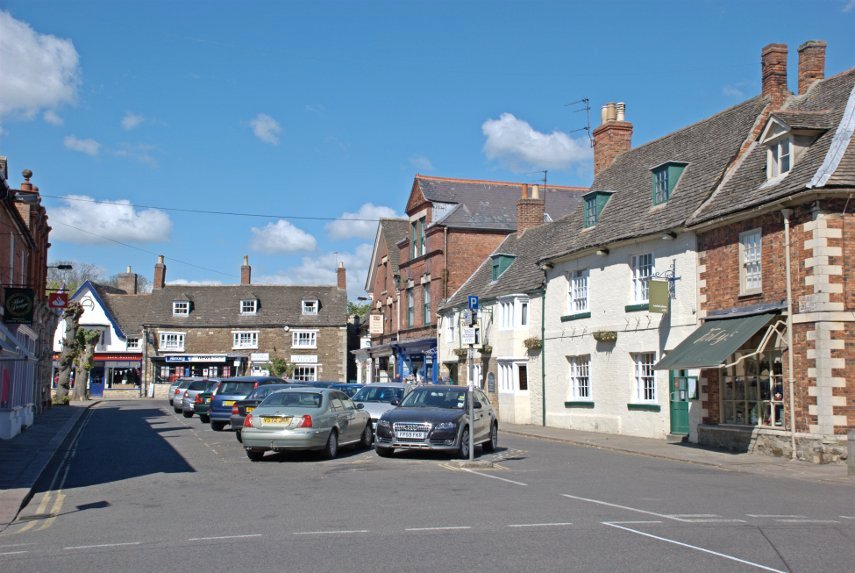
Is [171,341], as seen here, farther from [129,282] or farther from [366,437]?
[366,437]

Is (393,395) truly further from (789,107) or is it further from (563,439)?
(789,107)

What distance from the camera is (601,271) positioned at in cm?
2780

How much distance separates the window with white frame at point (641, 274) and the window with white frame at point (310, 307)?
46.4m

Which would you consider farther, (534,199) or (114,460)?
(534,199)

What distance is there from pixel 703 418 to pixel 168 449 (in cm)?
1359

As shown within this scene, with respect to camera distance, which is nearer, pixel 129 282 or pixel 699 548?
pixel 699 548

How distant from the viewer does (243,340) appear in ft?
226

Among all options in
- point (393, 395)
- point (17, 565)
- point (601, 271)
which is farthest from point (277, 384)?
point (17, 565)

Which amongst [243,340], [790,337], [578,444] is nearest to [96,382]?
[243,340]

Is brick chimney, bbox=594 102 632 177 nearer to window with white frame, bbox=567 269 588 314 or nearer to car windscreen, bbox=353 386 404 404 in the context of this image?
window with white frame, bbox=567 269 588 314

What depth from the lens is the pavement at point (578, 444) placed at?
1429 cm

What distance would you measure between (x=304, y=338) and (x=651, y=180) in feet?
149

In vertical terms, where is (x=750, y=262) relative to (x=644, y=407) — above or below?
above

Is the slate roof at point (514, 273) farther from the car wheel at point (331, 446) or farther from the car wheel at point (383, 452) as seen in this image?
the car wheel at point (331, 446)
